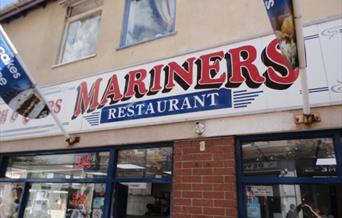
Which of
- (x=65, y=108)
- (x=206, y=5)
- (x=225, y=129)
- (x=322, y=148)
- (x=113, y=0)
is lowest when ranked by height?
(x=322, y=148)

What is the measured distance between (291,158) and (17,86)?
174 inches

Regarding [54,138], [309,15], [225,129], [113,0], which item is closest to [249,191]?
[225,129]

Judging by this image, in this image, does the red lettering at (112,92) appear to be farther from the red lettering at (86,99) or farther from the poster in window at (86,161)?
the poster in window at (86,161)

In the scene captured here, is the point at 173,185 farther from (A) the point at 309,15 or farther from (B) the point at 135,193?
(A) the point at 309,15

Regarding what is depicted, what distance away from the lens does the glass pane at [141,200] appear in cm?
466

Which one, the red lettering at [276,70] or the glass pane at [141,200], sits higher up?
the red lettering at [276,70]

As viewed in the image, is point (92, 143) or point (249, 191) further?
point (92, 143)

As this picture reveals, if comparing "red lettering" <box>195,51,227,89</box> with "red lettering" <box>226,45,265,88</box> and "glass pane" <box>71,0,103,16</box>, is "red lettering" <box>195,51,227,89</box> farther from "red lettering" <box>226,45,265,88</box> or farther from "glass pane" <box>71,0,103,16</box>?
"glass pane" <box>71,0,103,16</box>

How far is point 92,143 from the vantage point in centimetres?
548

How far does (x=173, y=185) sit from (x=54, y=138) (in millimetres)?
2797

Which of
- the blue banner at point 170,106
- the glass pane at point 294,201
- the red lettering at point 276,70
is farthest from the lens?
the blue banner at point 170,106

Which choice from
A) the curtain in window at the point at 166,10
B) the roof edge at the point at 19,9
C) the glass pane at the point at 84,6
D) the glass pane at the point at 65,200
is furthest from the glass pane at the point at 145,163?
the roof edge at the point at 19,9

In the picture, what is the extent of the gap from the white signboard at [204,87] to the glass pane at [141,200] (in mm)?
981

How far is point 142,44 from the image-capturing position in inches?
225
